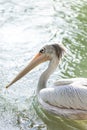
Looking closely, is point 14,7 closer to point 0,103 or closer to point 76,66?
point 76,66

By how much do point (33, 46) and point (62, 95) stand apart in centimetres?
193

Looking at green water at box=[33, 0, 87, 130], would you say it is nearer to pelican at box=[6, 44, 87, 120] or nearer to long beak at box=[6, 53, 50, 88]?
pelican at box=[6, 44, 87, 120]

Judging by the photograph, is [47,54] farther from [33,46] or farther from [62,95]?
[33,46]

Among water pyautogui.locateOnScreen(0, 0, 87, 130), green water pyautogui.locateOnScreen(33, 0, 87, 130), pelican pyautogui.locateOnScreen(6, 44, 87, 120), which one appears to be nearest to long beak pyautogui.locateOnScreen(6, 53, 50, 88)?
pelican pyautogui.locateOnScreen(6, 44, 87, 120)

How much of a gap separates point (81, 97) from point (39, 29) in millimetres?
2774

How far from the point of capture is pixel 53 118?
4863 mm

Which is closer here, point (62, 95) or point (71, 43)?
point (62, 95)

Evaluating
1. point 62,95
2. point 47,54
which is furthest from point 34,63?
point 62,95

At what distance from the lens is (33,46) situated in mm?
6445

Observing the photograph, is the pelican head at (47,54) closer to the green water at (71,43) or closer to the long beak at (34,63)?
the long beak at (34,63)

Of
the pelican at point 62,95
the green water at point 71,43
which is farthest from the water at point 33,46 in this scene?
the pelican at point 62,95

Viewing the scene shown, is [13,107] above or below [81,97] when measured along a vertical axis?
below

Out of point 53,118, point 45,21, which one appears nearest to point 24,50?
point 45,21

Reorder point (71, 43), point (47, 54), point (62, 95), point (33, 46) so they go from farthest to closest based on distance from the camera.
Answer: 1. point (71, 43)
2. point (33, 46)
3. point (47, 54)
4. point (62, 95)
